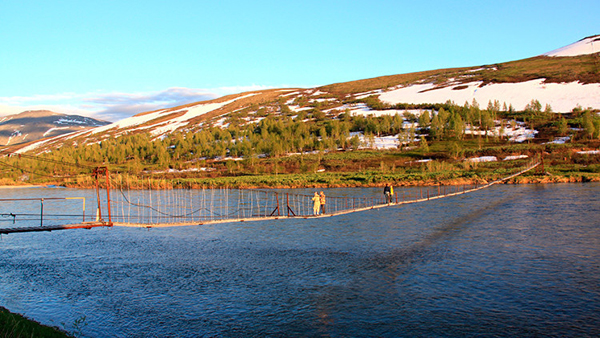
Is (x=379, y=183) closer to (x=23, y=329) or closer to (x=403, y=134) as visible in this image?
(x=403, y=134)

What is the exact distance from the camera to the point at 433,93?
128250 mm

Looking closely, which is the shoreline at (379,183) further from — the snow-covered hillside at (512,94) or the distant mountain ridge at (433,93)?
the snow-covered hillside at (512,94)

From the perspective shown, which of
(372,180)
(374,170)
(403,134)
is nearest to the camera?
(372,180)

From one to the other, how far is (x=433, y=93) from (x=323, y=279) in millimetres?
120189

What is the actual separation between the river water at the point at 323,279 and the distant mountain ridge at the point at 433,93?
8469 cm

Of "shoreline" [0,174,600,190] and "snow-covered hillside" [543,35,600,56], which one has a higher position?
"snow-covered hillside" [543,35,600,56]

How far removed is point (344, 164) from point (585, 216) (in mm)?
48959

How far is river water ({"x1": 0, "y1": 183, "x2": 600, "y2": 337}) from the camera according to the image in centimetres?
1273

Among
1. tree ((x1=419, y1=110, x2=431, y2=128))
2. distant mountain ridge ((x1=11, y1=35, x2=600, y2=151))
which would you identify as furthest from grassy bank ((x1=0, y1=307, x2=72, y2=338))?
distant mountain ridge ((x1=11, y1=35, x2=600, y2=151))

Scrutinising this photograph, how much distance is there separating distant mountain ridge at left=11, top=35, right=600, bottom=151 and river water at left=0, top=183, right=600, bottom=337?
278ft

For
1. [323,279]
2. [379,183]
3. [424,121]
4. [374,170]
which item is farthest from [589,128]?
[323,279]

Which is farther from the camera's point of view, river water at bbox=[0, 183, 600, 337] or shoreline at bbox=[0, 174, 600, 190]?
shoreline at bbox=[0, 174, 600, 190]

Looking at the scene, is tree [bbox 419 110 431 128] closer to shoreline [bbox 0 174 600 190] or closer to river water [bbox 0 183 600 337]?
shoreline [bbox 0 174 600 190]

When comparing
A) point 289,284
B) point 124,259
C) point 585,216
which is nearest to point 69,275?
point 124,259
